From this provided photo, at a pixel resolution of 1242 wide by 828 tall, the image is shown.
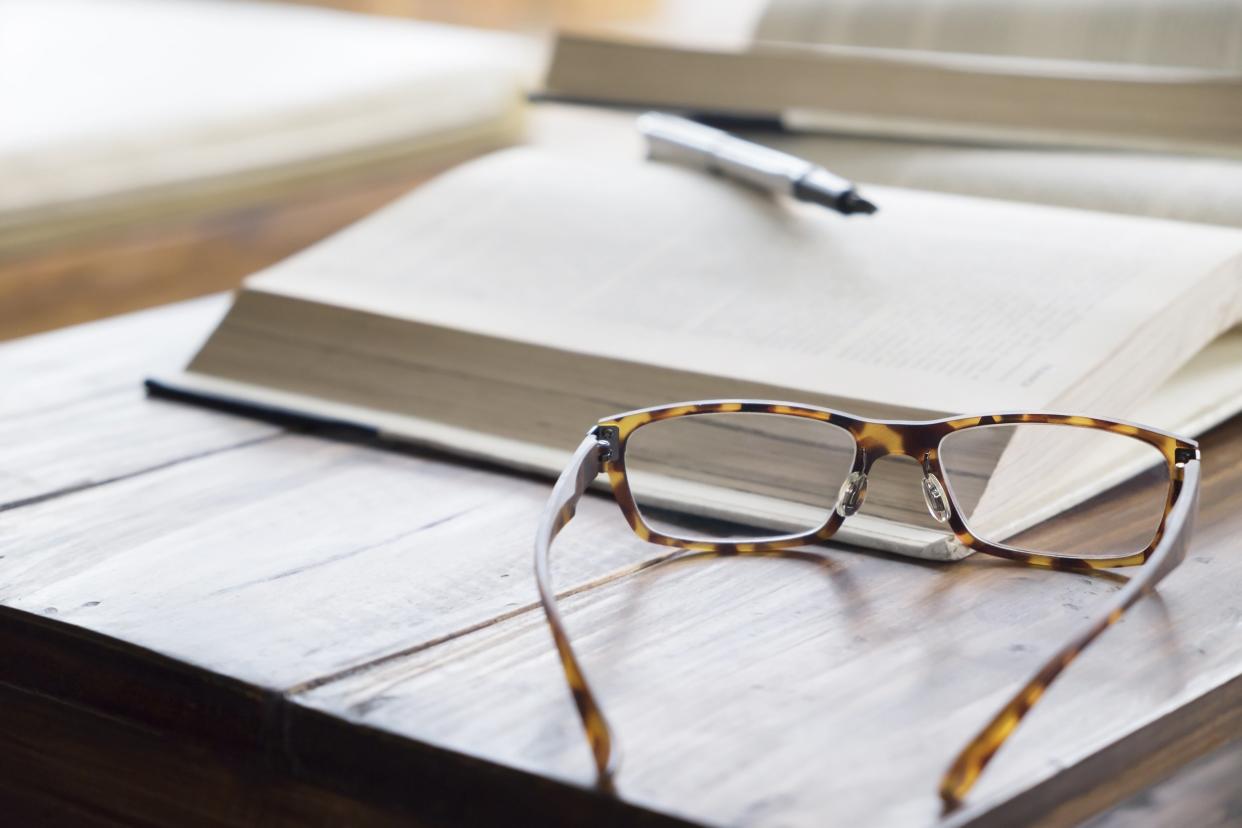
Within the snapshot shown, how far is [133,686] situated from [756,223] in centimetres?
40

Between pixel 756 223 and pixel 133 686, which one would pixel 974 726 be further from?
pixel 756 223

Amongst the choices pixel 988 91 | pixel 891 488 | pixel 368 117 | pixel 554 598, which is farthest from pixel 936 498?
pixel 368 117

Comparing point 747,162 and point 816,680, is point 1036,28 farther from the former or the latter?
point 816,680

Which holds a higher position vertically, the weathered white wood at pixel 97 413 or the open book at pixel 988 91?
the open book at pixel 988 91

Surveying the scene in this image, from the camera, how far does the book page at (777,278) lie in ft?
1.80

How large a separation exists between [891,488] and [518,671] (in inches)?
6.8

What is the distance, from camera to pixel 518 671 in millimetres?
402

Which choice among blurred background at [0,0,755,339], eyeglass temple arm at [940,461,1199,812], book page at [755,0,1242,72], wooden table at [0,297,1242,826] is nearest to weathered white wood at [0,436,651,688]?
wooden table at [0,297,1242,826]

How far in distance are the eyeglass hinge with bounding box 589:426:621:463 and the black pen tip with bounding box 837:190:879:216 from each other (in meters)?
0.23

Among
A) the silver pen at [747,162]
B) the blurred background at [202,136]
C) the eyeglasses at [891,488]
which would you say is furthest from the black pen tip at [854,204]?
the blurred background at [202,136]

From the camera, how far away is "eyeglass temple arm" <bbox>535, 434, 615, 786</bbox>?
350 mm

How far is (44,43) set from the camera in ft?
→ 5.88

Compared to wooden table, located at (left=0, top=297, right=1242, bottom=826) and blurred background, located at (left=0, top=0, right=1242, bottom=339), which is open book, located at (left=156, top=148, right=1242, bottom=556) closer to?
wooden table, located at (left=0, top=297, right=1242, bottom=826)

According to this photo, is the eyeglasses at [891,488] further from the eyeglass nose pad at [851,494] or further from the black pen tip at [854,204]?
the black pen tip at [854,204]
